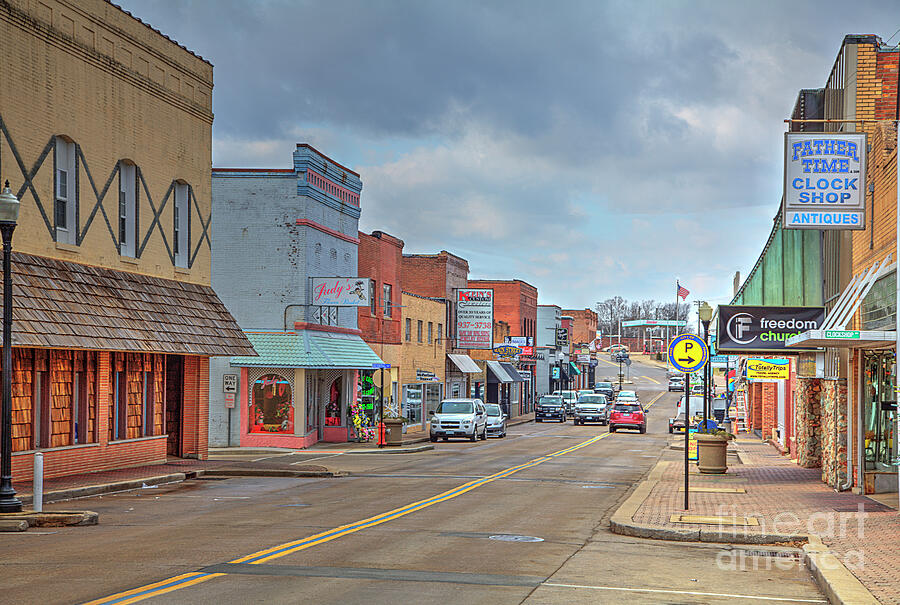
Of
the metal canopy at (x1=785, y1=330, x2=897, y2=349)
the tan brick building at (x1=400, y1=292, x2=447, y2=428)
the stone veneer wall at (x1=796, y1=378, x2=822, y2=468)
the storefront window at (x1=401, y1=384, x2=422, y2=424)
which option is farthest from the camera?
the tan brick building at (x1=400, y1=292, x2=447, y2=428)

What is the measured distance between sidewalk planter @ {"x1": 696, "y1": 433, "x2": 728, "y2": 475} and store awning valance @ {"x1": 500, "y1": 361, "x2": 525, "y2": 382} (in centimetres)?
4899

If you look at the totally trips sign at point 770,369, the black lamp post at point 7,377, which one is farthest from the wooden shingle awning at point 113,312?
the totally trips sign at point 770,369

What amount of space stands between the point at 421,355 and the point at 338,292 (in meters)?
18.3

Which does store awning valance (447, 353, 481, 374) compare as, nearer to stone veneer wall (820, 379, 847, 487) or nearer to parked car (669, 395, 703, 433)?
parked car (669, 395, 703, 433)

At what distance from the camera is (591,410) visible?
6456 cm

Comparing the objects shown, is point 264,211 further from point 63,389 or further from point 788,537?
point 788,537

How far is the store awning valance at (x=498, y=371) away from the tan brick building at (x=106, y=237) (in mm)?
43558

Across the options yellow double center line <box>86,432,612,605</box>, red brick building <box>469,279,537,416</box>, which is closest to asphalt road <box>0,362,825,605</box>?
yellow double center line <box>86,432,612,605</box>

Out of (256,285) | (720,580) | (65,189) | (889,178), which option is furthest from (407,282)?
(720,580)

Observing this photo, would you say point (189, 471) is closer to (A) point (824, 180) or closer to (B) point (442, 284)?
(A) point (824, 180)

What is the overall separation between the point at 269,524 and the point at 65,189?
10.9m

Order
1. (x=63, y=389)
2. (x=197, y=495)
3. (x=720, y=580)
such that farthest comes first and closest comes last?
(x=63, y=389) → (x=197, y=495) → (x=720, y=580)

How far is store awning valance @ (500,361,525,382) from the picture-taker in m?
77.0

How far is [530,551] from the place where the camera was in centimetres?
1398
